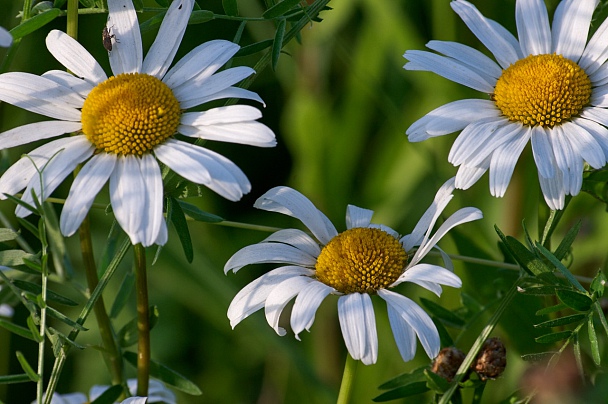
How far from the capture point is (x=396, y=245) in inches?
32.0

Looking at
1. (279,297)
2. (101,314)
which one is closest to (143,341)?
(101,314)

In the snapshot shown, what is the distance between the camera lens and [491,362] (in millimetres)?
804

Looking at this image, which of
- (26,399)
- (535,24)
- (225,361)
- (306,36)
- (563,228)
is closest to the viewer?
(535,24)

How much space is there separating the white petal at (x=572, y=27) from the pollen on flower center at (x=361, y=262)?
321mm

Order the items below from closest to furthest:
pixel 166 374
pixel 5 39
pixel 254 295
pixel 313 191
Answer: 1. pixel 5 39
2. pixel 254 295
3. pixel 166 374
4. pixel 313 191

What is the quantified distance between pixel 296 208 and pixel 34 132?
0.28m

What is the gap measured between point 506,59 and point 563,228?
25.5 inches

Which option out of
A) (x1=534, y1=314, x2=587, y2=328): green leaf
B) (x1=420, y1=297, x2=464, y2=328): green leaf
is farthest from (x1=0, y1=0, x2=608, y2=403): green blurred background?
(x1=534, y1=314, x2=587, y2=328): green leaf

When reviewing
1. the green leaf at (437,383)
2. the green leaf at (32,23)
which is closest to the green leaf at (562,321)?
the green leaf at (437,383)

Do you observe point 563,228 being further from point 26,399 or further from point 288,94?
point 26,399

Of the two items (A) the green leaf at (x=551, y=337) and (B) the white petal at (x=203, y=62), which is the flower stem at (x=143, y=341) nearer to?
(B) the white petal at (x=203, y=62)

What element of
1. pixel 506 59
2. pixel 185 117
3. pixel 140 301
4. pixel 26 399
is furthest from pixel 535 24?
pixel 26 399

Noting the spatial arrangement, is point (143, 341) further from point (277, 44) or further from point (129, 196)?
point (277, 44)

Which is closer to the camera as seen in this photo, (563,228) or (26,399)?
(563,228)
